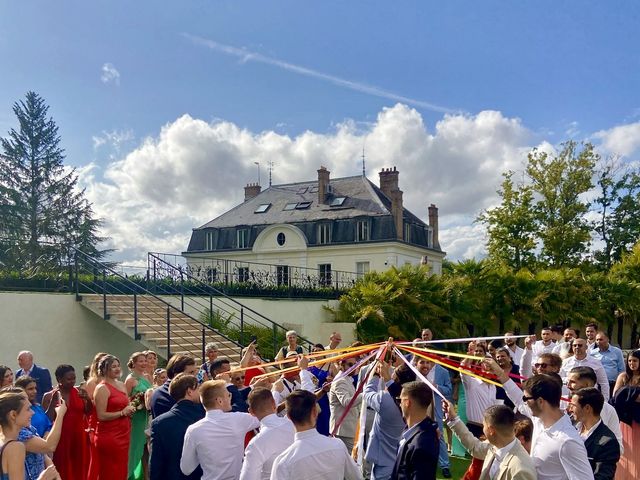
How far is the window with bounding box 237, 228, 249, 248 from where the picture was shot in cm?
3978

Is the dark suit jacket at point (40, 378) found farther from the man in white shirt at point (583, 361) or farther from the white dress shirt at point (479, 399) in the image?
the man in white shirt at point (583, 361)

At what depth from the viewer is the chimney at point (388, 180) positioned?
38.7m

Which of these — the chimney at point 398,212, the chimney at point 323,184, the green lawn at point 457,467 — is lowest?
the green lawn at point 457,467

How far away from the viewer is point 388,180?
128 feet

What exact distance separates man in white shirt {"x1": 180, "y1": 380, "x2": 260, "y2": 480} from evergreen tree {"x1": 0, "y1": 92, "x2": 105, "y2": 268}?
34172 millimetres

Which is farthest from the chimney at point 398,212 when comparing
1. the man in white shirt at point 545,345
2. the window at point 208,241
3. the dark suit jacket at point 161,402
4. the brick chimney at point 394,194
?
the dark suit jacket at point 161,402

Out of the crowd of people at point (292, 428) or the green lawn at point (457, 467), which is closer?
the crowd of people at point (292, 428)

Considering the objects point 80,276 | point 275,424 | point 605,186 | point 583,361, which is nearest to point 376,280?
point 80,276

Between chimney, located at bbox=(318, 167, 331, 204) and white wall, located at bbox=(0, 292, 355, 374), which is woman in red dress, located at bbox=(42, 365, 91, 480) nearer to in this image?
white wall, located at bbox=(0, 292, 355, 374)

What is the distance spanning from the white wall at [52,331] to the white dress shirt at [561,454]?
1105cm

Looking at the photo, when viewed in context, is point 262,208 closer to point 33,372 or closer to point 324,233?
point 324,233

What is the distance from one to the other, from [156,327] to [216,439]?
9309mm

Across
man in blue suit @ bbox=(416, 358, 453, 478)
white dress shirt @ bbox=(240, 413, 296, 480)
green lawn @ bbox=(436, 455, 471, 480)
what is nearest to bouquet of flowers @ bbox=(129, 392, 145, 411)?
white dress shirt @ bbox=(240, 413, 296, 480)

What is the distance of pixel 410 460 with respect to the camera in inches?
157
